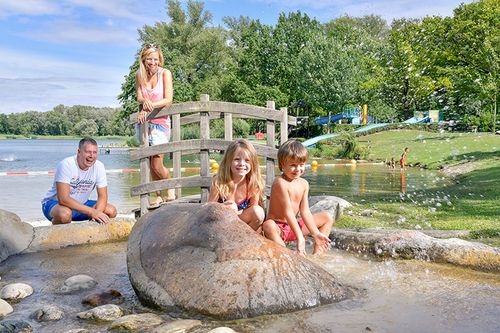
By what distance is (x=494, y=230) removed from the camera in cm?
771

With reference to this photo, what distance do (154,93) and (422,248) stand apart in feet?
15.1

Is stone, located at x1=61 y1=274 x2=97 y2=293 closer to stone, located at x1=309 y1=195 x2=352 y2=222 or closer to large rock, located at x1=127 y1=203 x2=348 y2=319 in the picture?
large rock, located at x1=127 y1=203 x2=348 y2=319

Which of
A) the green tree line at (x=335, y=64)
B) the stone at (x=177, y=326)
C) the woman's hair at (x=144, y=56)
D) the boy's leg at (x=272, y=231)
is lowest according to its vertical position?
the stone at (x=177, y=326)

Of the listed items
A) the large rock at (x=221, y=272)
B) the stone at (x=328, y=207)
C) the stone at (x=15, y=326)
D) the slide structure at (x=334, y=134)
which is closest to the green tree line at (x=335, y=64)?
the slide structure at (x=334, y=134)

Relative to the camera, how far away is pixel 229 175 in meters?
5.81

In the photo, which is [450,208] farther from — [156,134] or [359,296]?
[359,296]

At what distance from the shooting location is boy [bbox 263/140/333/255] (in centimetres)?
543

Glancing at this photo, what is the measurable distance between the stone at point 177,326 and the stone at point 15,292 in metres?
1.85

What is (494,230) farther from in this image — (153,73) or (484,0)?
(484,0)

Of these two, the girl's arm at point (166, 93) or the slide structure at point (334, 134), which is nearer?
the girl's arm at point (166, 93)

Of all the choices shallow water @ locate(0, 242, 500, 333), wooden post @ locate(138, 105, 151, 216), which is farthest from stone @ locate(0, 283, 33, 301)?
wooden post @ locate(138, 105, 151, 216)

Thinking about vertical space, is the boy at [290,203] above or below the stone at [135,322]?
above

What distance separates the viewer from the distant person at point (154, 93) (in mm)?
8195

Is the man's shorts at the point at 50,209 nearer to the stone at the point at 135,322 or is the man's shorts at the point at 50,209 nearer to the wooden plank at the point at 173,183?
the wooden plank at the point at 173,183
